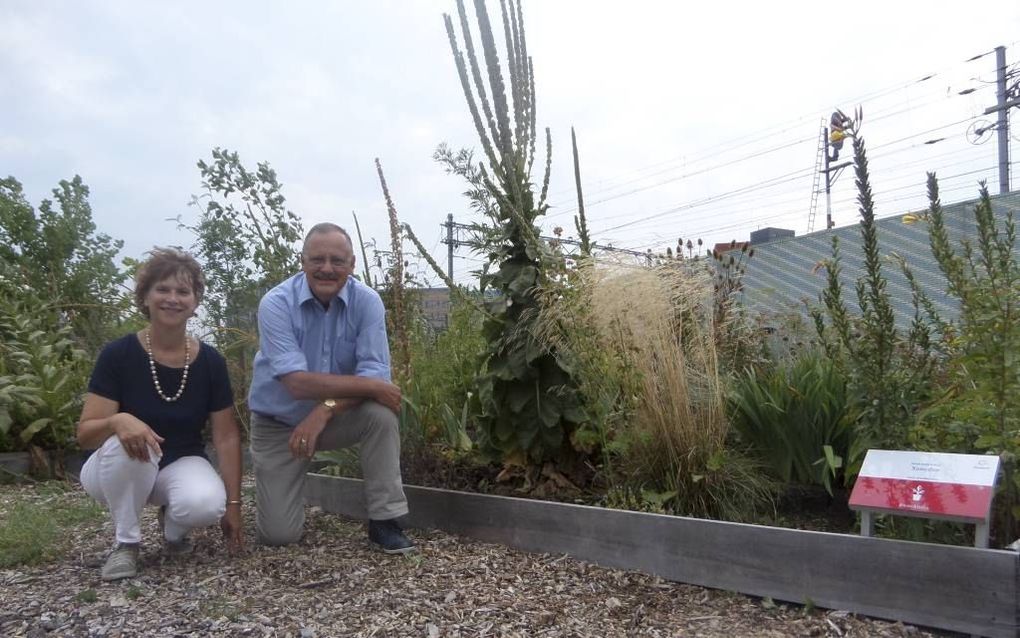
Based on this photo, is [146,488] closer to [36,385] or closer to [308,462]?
[308,462]

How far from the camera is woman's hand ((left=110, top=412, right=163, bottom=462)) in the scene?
112 inches

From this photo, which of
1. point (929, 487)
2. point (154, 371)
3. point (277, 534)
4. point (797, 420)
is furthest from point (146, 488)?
point (929, 487)

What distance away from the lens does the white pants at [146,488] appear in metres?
2.97

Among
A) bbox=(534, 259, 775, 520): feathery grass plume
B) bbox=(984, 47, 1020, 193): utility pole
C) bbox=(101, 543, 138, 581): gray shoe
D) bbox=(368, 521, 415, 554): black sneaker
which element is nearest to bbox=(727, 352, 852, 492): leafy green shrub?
bbox=(534, 259, 775, 520): feathery grass plume

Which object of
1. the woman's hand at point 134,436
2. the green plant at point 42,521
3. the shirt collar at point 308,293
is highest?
the shirt collar at point 308,293

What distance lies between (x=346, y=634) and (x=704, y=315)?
2.08 m

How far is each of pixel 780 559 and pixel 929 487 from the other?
0.50 metres

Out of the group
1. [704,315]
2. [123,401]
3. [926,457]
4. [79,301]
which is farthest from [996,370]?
[79,301]

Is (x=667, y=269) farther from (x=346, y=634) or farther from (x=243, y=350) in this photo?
(x=243, y=350)

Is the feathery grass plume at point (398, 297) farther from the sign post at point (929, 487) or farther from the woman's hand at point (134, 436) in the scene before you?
the sign post at point (929, 487)

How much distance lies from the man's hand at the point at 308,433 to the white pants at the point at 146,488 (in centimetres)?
34

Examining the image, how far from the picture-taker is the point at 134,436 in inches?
112

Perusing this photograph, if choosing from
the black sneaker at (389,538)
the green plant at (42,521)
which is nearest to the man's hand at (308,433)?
the black sneaker at (389,538)

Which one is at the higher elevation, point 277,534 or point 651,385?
point 651,385
